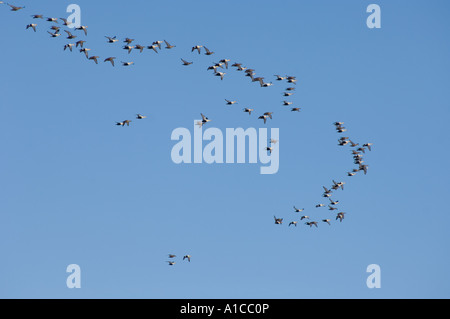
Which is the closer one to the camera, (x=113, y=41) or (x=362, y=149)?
(x=113, y=41)

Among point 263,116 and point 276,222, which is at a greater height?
point 263,116

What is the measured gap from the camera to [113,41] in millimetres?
114562

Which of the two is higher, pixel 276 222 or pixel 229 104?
pixel 229 104
